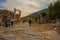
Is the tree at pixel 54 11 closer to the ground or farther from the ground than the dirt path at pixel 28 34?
farther from the ground

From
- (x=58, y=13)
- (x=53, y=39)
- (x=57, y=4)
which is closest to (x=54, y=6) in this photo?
(x=57, y=4)

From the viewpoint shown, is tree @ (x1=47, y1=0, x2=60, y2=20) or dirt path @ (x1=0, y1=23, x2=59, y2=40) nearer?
dirt path @ (x1=0, y1=23, x2=59, y2=40)

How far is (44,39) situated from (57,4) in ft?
67.2

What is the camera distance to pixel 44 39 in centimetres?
957

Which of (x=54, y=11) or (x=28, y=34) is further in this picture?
(x=54, y=11)

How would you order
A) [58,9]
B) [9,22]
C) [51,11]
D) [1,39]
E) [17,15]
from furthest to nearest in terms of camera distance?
[51,11] → [58,9] → [17,15] → [9,22] → [1,39]

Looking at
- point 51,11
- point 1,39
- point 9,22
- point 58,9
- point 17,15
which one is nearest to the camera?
point 1,39

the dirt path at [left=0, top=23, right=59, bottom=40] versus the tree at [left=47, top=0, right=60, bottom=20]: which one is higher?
the tree at [left=47, top=0, right=60, bottom=20]

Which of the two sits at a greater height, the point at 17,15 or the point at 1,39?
the point at 17,15

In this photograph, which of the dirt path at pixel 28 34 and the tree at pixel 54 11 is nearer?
the dirt path at pixel 28 34

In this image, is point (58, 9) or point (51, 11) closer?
point (58, 9)

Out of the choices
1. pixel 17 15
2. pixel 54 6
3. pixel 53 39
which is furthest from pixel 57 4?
pixel 53 39

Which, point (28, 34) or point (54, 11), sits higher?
point (54, 11)

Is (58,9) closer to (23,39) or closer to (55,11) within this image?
(55,11)
